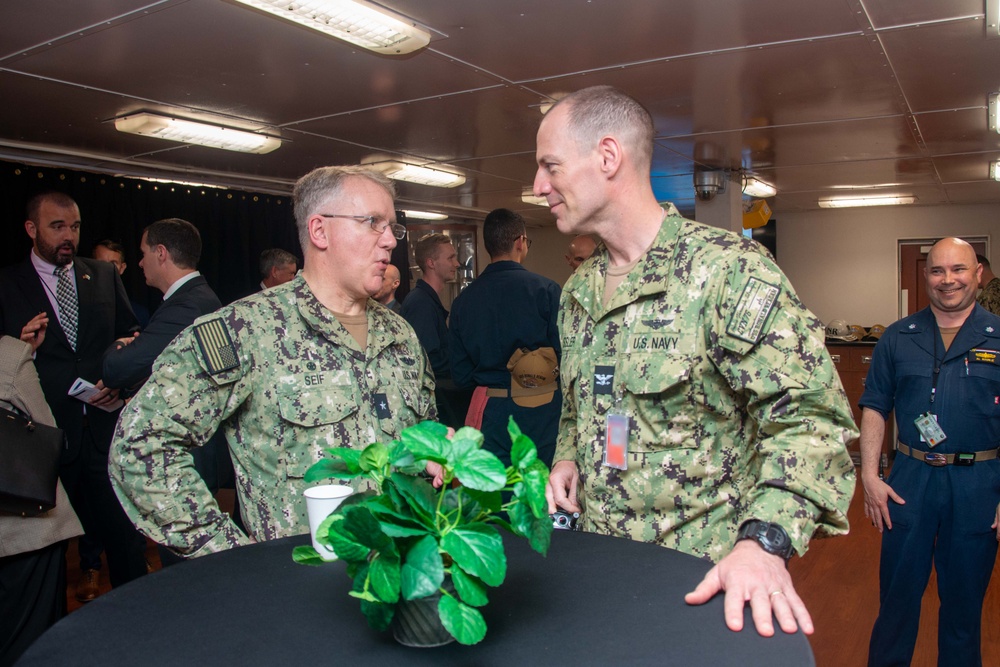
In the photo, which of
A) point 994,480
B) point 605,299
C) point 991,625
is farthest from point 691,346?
point 991,625

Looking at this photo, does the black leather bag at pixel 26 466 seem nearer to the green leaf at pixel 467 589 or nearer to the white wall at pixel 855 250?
the green leaf at pixel 467 589

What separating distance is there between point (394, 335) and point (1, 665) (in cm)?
164

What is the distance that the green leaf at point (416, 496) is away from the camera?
91 cm

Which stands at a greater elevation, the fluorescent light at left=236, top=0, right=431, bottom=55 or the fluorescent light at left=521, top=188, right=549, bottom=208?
the fluorescent light at left=521, top=188, right=549, bottom=208

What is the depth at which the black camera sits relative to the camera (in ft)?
5.51

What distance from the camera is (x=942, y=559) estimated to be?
2.91 meters

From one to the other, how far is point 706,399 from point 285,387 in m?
0.97

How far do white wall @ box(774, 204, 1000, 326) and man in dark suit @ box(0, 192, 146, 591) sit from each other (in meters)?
9.86

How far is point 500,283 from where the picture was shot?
3756 millimetres

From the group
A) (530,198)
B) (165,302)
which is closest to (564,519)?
(165,302)

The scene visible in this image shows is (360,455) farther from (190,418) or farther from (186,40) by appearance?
(186,40)

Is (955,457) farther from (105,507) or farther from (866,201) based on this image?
(866,201)

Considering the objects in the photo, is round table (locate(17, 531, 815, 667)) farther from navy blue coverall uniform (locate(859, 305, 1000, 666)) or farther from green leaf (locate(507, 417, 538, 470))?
navy blue coverall uniform (locate(859, 305, 1000, 666))

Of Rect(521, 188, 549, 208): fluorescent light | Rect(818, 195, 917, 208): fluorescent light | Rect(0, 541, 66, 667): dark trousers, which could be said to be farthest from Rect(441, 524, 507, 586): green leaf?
Rect(818, 195, 917, 208): fluorescent light
